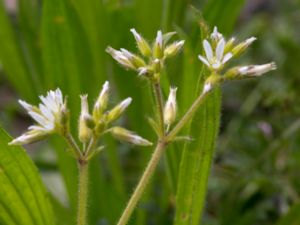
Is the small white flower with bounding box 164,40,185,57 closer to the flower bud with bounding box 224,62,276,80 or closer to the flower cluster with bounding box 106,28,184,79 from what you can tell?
the flower cluster with bounding box 106,28,184,79

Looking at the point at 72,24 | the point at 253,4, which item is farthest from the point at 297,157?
the point at 253,4

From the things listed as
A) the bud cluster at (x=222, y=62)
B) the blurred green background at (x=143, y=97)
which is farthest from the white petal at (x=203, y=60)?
the blurred green background at (x=143, y=97)

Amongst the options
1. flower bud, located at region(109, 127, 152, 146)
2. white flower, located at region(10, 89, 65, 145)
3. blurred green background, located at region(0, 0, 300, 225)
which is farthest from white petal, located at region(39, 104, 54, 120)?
blurred green background, located at region(0, 0, 300, 225)

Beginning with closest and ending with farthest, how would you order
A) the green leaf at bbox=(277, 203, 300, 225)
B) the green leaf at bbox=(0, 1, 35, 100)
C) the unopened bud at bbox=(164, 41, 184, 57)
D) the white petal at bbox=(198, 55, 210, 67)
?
the white petal at bbox=(198, 55, 210, 67)
the unopened bud at bbox=(164, 41, 184, 57)
the green leaf at bbox=(277, 203, 300, 225)
the green leaf at bbox=(0, 1, 35, 100)

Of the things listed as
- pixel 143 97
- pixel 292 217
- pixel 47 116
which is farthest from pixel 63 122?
pixel 143 97

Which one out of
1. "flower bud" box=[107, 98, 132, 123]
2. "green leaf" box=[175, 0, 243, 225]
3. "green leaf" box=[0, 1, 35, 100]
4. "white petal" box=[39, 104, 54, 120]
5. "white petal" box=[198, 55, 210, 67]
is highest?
"green leaf" box=[0, 1, 35, 100]

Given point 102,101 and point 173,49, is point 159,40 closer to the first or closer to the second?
point 173,49
